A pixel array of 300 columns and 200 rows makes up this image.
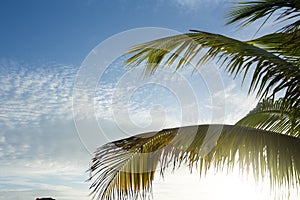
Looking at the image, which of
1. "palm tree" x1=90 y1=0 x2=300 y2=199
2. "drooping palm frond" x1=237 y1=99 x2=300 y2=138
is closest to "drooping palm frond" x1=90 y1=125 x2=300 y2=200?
"palm tree" x1=90 y1=0 x2=300 y2=199

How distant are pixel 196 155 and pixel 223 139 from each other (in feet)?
1.13

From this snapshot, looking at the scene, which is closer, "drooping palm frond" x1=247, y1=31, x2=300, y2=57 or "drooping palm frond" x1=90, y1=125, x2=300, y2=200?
"drooping palm frond" x1=90, y1=125, x2=300, y2=200

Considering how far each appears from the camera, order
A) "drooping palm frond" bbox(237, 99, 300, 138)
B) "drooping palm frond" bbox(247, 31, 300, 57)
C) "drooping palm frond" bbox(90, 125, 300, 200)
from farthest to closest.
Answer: "drooping palm frond" bbox(237, 99, 300, 138)
"drooping palm frond" bbox(247, 31, 300, 57)
"drooping palm frond" bbox(90, 125, 300, 200)

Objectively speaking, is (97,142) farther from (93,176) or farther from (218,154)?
(218,154)

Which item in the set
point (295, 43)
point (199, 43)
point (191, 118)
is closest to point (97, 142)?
point (191, 118)

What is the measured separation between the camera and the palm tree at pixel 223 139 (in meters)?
4.82

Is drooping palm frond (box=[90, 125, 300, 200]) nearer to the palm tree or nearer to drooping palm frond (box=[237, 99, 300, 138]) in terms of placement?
the palm tree

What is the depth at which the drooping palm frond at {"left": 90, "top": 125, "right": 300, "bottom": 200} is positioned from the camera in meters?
4.81

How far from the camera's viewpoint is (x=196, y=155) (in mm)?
5062

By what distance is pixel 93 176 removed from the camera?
518 cm

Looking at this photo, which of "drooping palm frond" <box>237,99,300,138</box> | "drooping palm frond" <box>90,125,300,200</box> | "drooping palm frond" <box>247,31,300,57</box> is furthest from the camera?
"drooping palm frond" <box>237,99,300,138</box>

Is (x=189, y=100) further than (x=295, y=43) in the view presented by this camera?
Yes

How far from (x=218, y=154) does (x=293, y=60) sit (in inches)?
69.2

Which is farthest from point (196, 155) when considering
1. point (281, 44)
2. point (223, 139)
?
point (281, 44)
